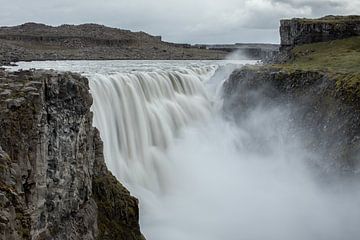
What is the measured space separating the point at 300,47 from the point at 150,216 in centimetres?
3492

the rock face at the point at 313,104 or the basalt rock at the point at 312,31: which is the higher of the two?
the basalt rock at the point at 312,31

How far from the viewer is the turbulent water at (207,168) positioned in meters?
27.5

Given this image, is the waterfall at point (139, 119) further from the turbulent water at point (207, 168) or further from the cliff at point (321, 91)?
the cliff at point (321, 91)

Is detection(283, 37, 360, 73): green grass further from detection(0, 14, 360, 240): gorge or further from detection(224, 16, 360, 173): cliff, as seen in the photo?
detection(0, 14, 360, 240): gorge

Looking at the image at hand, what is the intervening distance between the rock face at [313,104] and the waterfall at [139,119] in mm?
4403

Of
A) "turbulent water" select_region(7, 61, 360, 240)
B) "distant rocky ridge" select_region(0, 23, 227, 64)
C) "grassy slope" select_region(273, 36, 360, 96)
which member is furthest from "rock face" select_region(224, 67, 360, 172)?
"distant rocky ridge" select_region(0, 23, 227, 64)

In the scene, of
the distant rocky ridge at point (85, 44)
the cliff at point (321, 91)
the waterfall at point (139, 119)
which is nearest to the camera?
the waterfall at point (139, 119)

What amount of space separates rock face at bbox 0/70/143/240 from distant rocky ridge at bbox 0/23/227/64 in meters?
57.6

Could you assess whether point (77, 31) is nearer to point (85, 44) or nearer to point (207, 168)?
point (85, 44)

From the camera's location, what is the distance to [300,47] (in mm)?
56062

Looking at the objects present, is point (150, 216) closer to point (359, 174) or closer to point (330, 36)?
point (359, 174)

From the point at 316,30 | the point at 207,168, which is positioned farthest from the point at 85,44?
the point at 207,168

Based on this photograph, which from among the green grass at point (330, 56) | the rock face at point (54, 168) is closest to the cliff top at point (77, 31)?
the green grass at point (330, 56)

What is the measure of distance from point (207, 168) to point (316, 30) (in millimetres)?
26931
